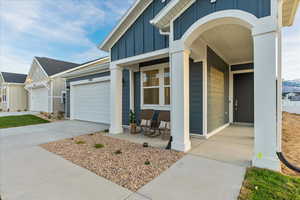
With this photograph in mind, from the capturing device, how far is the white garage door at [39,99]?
44.9 ft

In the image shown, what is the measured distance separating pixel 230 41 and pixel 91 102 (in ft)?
26.4

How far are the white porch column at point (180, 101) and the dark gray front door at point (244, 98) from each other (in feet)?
18.3

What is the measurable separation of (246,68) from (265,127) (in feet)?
19.3

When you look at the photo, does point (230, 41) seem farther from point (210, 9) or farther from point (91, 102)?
point (91, 102)

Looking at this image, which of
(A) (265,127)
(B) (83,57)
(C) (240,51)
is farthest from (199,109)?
(B) (83,57)

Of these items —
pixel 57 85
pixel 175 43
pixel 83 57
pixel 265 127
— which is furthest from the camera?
pixel 83 57

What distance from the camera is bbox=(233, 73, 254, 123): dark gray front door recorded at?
7.41 m

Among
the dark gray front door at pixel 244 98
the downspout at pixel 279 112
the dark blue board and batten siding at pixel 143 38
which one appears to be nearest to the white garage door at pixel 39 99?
the dark blue board and batten siding at pixel 143 38

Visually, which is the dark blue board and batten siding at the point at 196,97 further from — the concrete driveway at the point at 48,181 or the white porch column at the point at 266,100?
the concrete driveway at the point at 48,181

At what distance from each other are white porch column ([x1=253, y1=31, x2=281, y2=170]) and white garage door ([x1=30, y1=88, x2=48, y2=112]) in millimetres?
16110

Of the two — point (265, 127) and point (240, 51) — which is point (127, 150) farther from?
point (240, 51)

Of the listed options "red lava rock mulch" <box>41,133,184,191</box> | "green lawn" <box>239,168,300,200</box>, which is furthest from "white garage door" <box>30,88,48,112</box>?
"green lawn" <box>239,168,300,200</box>

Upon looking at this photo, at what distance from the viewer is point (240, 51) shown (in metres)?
5.94

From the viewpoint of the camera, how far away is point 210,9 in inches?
128
